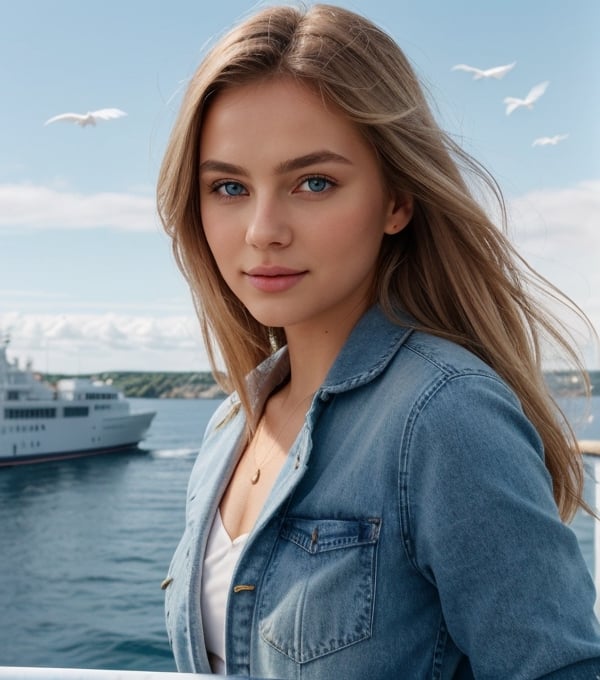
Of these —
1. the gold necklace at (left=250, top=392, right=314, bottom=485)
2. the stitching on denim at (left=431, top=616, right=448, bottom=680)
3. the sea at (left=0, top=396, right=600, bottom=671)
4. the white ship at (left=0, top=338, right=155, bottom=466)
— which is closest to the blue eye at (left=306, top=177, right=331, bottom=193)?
the gold necklace at (left=250, top=392, right=314, bottom=485)

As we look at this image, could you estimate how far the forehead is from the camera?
0.71 meters

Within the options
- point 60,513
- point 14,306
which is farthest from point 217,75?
point 14,306

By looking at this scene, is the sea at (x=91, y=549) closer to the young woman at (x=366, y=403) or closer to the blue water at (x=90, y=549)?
the blue water at (x=90, y=549)

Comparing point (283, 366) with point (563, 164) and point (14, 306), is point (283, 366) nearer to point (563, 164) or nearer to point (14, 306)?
point (563, 164)

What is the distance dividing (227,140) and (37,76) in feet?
91.2

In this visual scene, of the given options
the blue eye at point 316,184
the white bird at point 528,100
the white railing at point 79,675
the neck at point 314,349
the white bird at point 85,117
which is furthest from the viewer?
the white bird at point 528,100

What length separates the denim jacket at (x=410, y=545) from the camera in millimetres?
548

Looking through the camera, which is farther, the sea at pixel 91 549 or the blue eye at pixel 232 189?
the sea at pixel 91 549

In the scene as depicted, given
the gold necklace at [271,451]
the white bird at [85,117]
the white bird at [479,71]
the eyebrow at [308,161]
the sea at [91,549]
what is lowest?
the sea at [91,549]

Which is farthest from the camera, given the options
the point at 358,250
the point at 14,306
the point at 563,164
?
the point at 14,306

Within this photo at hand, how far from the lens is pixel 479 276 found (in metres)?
0.75

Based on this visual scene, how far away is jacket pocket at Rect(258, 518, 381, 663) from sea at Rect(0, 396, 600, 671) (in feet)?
60.5

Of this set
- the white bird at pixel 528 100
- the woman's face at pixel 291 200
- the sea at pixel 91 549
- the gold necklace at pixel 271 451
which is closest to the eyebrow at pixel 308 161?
the woman's face at pixel 291 200

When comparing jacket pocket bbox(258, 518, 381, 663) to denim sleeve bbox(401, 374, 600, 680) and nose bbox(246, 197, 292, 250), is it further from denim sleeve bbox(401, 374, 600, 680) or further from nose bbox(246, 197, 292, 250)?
nose bbox(246, 197, 292, 250)
